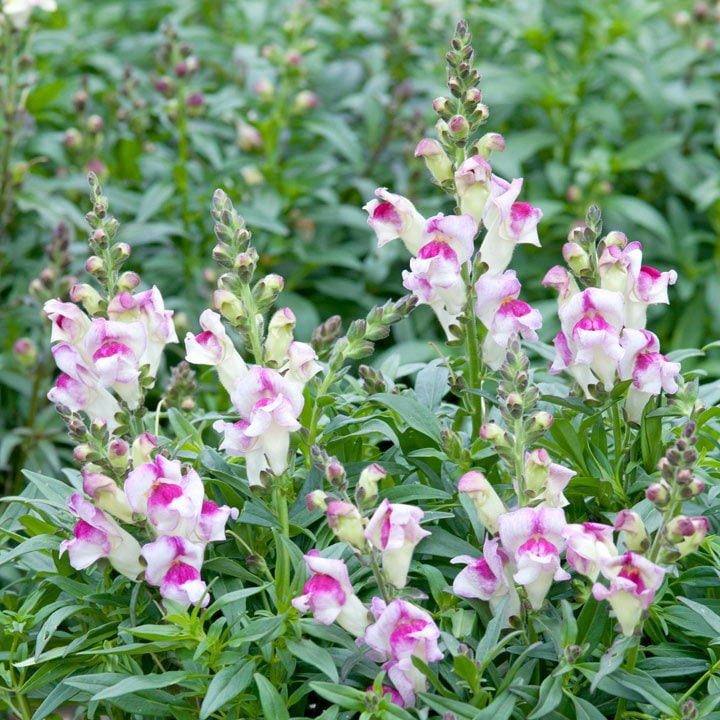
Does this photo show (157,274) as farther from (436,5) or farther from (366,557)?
(366,557)

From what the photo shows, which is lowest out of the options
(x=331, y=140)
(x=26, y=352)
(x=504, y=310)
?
Answer: (x=26, y=352)

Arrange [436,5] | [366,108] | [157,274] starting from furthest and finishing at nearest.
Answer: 1. [436,5]
2. [366,108]
3. [157,274]

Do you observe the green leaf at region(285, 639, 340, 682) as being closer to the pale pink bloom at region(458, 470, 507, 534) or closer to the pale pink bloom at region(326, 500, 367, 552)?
the pale pink bloom at region(326, 500, 367, 552)

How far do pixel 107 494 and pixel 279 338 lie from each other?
0.35 meters

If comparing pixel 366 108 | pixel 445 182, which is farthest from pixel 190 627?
pixel 366 108

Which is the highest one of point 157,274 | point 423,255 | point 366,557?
point 423,255

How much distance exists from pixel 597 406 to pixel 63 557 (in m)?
0.89

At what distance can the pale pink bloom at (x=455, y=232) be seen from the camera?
6.16 feet

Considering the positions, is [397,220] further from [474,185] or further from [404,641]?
[404,641]

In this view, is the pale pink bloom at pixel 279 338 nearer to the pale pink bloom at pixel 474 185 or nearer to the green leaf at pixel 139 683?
the pale pink bloom at pixel 474 185

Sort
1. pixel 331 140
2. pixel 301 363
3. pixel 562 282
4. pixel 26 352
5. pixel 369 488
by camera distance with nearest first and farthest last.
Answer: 1. pixel 369 488
2. pixel 301 363
3. pixel 562 282
4. pixel 26 352
5. pixel 331 140

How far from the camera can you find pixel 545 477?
1693mm

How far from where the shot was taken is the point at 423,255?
190 centimetres

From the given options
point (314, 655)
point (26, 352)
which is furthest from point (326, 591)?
point (26, 352)
